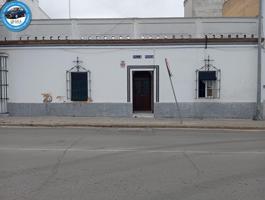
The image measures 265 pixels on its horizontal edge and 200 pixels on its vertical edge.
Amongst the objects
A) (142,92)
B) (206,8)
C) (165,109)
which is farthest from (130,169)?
(206,8)

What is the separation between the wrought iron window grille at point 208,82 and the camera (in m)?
19.9

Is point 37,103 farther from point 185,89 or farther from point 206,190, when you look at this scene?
point 206,190

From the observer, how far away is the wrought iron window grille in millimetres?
19938

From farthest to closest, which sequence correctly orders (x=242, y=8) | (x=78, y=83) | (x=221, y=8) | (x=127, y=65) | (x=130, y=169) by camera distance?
(x=221, y=8), (x=242, y=8), (x=78, y=83), (x=127, y=65), (x=130, y=169)

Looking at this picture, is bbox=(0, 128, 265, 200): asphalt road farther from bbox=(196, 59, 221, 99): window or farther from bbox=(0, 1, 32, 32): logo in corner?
bbox=(0, 1, 32, 32): logo in corner

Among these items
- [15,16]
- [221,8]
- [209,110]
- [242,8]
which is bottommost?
[209,110]

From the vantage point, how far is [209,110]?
20156mm

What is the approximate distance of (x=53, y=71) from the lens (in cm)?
2028

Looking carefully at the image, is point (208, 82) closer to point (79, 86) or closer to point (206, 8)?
point (79, 86)

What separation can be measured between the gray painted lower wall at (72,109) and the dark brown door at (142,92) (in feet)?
5.34

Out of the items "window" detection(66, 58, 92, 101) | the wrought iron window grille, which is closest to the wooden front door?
"window" detection(66, 58, 92, 101)

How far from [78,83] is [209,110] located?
7149 millimetres

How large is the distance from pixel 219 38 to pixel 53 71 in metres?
8.97

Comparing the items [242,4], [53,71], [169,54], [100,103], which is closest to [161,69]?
[169,54]
